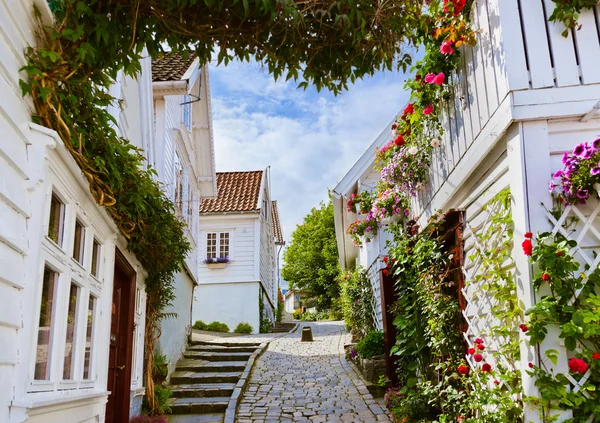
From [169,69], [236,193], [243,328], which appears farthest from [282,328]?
[169,69]

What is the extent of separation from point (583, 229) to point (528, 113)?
95 cm

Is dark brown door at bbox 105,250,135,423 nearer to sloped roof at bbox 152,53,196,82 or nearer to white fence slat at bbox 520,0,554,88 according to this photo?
sloped roof at bbox 152,53,196,82

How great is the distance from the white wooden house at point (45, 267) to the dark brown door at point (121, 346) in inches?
48.0

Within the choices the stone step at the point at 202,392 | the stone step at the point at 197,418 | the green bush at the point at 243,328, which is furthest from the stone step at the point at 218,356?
the green bush at the point at 243,328

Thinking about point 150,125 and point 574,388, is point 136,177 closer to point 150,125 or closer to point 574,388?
point 150,125

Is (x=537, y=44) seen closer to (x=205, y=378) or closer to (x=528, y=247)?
(x=528, y=247)

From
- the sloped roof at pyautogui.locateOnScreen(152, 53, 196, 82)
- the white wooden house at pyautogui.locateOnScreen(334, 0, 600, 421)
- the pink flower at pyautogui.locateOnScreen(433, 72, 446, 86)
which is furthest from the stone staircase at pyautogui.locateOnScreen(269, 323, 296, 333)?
the pink flower at pyautogui.locateOnScreen(433, 72, 446, 86)

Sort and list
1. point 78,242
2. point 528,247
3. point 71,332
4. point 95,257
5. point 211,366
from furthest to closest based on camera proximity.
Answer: point 211,366, point 95,257, point 78,242, point 71,332, point 528,247

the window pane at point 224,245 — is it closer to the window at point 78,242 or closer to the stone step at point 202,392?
the stone step at point 202,392

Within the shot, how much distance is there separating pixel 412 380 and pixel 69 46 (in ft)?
18.4

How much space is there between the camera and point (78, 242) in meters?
4.62

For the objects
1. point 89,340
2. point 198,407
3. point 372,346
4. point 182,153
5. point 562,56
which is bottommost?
point 198,407

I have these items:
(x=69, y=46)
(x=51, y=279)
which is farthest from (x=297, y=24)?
(x=51, y=279)

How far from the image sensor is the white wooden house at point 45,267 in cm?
302
